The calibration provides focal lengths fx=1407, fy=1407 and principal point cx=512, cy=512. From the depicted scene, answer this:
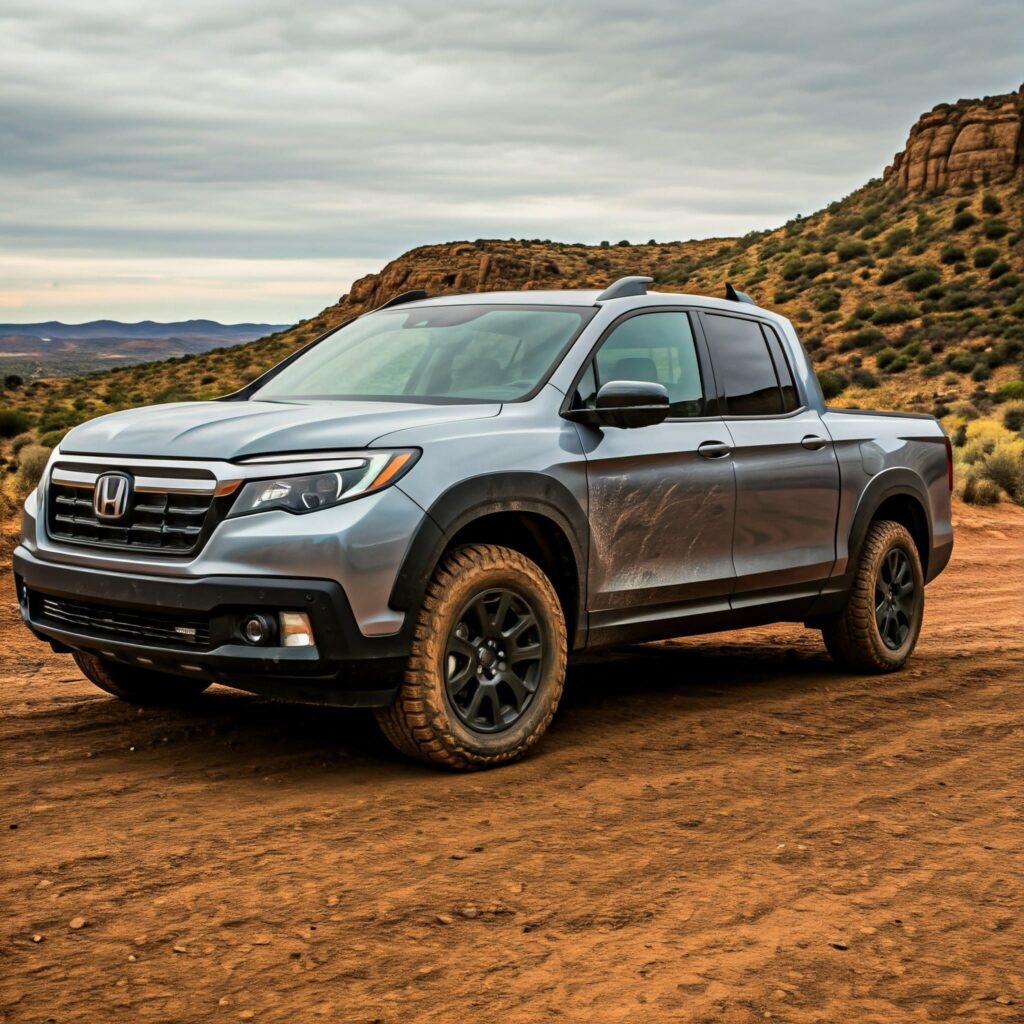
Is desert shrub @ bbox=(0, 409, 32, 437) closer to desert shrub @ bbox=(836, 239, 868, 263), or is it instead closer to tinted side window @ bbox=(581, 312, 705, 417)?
tinted side window @ bbox=(581, 312, 705, 417)

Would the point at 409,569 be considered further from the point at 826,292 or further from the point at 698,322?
the point at 826,292

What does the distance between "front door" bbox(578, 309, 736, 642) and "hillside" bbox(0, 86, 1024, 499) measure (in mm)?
22842

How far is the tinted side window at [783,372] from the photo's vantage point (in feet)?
24.8

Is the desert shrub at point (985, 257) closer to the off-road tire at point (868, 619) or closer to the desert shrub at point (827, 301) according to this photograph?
the desert shrub at point (827, 301)

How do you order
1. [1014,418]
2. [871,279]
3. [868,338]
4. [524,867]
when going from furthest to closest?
[871,279], [868,338], [1014,418], [524,867]

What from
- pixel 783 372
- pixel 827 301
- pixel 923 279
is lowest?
pixel 783 372

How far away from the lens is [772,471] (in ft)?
23.2

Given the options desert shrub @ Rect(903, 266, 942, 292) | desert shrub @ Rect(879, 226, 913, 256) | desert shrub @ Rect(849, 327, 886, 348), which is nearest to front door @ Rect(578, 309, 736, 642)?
desert shrub @ Rect(849, 327, 886, 348)

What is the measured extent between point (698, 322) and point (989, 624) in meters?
4.59

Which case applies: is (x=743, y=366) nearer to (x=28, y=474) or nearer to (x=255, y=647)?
(x=255, y=647)

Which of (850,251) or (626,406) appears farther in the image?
(850,251)

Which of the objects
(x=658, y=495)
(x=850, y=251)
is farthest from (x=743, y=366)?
(x=850, y=251)

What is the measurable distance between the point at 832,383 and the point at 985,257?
594 inches

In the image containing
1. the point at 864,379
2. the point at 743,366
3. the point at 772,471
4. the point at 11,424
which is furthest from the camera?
the point at 864,379
